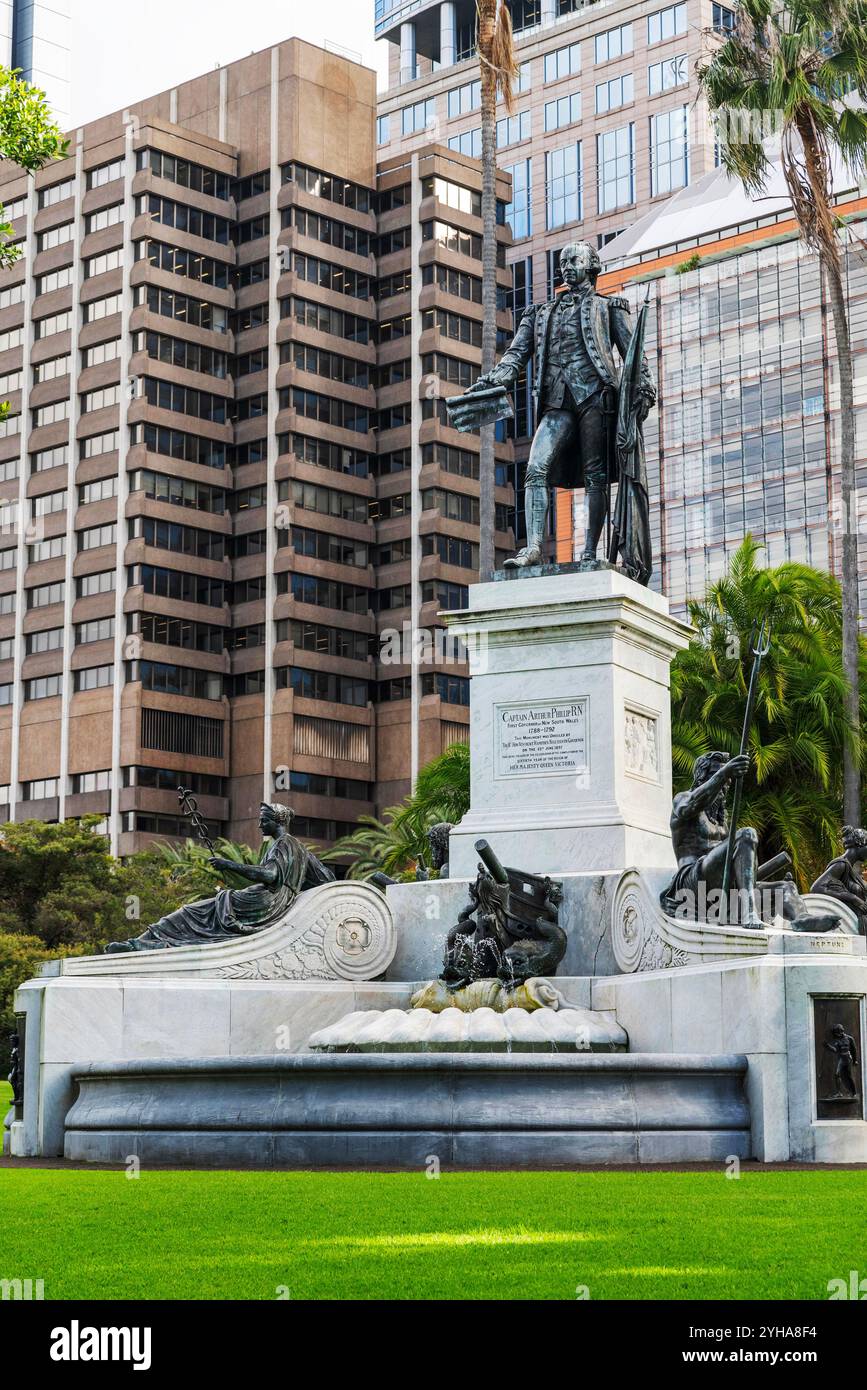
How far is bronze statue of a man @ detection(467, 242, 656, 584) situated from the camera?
20078 mm

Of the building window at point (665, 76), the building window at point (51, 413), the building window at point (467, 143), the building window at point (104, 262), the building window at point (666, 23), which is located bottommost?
the building window at point (51, 413)

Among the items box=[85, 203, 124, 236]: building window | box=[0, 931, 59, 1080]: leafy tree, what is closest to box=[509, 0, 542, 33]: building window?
box=[85, 203, 124, 236]: building window

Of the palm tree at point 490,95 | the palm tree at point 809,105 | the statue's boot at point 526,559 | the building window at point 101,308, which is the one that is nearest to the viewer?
the statue's boot at point 526,559

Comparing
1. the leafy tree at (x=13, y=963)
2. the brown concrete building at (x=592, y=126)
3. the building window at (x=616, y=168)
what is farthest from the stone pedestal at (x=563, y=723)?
the building window at (x=616, y=168)

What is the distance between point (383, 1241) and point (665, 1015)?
6.70m

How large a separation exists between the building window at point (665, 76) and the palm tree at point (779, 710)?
310ft

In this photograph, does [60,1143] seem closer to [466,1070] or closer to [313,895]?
[313,895]

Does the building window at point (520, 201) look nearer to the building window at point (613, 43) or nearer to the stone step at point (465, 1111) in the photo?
the building window at point (613, 43)

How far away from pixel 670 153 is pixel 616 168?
464 centimetres

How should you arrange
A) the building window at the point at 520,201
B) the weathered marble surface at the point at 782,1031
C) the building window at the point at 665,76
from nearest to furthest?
the weathered marble surface at the point at 782,1031 → the building window at the point at 665,76 → the building window at the point at 520,201

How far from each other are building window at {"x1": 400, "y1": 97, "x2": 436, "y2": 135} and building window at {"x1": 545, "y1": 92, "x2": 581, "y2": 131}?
53.0 ft

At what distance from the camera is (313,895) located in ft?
59.0

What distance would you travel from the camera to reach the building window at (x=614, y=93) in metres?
134
